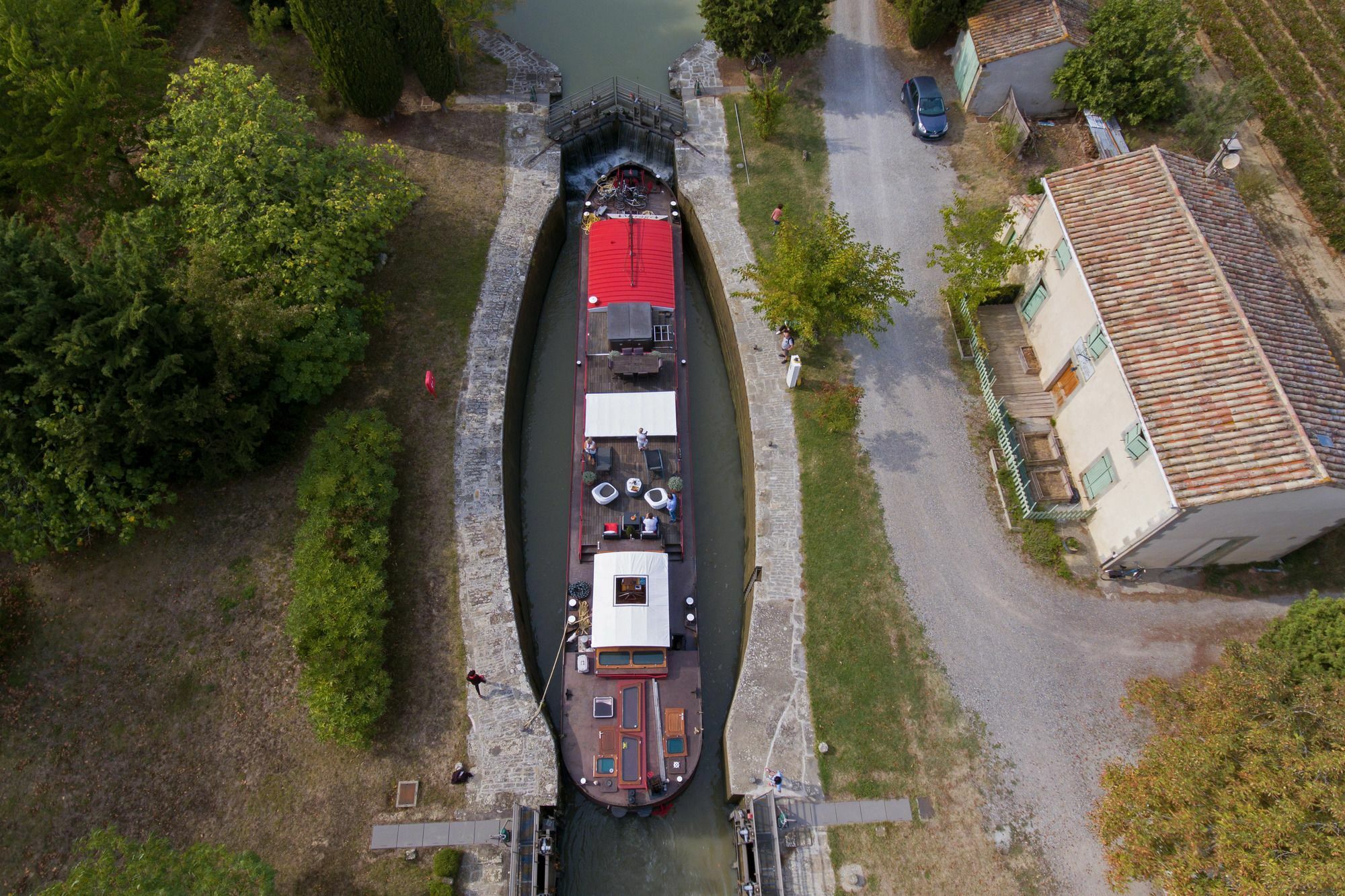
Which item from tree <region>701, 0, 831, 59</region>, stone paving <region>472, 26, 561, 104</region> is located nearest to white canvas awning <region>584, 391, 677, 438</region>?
stone paving <region>472, 26, 561, 104</region>

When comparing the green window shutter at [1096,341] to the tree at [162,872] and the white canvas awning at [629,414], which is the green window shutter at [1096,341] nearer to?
the white canvas awning at [629,414]

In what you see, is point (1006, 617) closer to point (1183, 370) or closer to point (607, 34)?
point (1183, 370)

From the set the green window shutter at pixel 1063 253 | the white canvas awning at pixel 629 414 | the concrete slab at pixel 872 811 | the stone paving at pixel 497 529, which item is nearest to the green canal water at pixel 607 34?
the stone paving at pixel 497 529

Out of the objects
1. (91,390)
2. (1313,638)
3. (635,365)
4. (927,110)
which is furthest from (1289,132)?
(91,390)

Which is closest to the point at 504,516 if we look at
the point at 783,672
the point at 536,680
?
the point at 536,680

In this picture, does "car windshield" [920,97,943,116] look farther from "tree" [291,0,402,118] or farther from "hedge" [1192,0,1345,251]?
"tree" [291,0,402,118]

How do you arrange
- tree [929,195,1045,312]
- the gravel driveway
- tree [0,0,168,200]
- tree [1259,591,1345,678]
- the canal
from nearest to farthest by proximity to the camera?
tree [1259,591,1345,678] < the gravel driveway < the canal < tree [0,0,168,200] < tree [929,195,1045,312]

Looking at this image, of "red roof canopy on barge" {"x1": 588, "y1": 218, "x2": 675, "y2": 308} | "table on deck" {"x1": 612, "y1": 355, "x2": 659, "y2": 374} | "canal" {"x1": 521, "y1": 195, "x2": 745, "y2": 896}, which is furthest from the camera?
"red roof canopy on barge" {"x1": 588, "y1": 218, "x2": 675, "y2": 308}
